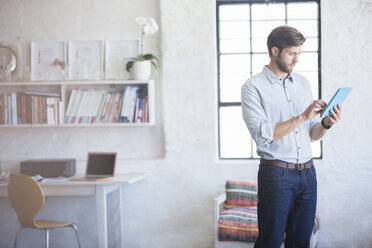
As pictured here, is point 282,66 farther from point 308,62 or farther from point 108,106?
point 108,106

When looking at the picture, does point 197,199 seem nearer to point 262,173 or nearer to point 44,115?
point 44,115

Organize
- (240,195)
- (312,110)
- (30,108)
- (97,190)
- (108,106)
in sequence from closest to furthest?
(312,110) < (97,190) < (240,195) < (108,106) < (30,108)

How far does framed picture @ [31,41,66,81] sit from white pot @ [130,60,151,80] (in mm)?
813

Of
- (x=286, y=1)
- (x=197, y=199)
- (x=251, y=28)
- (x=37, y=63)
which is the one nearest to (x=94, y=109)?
(x=37, y=63)

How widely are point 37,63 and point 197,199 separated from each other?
2.14 meters

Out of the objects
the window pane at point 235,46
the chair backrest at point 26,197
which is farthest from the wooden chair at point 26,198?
the window pane at point 235,46

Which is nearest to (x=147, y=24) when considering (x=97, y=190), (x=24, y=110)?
(x=24, y=110)

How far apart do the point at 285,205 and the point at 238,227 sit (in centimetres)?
140

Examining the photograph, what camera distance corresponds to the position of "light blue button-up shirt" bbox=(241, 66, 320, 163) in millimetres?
2766

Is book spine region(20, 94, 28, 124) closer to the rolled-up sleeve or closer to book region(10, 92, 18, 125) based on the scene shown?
book region(10, 92, 18, 125)

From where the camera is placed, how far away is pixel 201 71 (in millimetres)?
4871

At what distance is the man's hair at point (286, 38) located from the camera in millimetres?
2756

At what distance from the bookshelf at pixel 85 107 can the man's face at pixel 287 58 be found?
6.77 feet

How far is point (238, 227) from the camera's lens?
13.4ft
